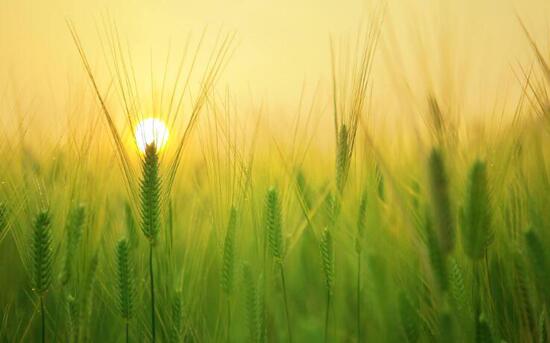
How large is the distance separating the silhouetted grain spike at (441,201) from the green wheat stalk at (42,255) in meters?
0.63

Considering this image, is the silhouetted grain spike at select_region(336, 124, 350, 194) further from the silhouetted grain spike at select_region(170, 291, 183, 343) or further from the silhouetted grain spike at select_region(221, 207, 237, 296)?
the silhouetted grain spike at select_region(170, 291, 183, 343)

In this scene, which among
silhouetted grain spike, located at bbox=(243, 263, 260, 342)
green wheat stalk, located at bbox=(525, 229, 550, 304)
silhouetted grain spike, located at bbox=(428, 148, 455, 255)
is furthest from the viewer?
silhouetted grain spike, located at bbox=(243, 263, 260, 342)

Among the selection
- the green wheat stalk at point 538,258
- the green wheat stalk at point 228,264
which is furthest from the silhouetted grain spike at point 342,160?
the green wheat stalk at point 538,258

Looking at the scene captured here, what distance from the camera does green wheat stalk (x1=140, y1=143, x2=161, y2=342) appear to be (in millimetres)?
911

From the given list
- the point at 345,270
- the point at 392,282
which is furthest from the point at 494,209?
the point at 345,270

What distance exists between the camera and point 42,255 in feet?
2.88

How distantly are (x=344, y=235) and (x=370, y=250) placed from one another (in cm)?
7

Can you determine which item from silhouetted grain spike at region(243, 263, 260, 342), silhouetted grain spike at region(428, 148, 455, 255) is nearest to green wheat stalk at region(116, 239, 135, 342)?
silhouetted grain spike at region(243, 263, 260, 342)

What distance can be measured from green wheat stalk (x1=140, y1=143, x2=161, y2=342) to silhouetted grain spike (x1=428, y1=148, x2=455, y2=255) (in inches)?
18.6

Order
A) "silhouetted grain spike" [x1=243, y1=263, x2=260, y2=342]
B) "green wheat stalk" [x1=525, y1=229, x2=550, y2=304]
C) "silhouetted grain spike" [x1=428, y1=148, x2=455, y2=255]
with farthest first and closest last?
Answer: 1. "silhouetted grain spike" [x1=243, y1=263, x2=260, y2=342]
2. "green wheat stalk" [x1=525, y1=229, x2=550, y2=304]
3. "silhouetted grain spike" [x1=428, y1=148, x2=455, y2=255]

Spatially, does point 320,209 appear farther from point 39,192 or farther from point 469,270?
point 39,192

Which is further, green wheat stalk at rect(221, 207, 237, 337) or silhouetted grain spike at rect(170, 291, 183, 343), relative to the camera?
green wheat stalk at rect(221, 207, 237, 337)

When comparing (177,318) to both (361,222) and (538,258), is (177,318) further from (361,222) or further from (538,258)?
(538,258)

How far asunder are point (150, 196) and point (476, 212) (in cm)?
56
